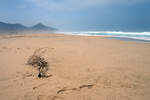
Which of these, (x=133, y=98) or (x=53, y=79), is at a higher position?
(x=53, y=79)

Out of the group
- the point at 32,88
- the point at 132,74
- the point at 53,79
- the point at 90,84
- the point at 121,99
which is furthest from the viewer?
the point at 132,74

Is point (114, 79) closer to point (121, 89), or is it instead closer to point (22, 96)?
point (121, 89)

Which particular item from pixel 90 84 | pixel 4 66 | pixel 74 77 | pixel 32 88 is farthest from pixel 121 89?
pixel 4 66

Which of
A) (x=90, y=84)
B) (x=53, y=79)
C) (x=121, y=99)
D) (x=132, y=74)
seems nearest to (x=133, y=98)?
(x=121, y=99)

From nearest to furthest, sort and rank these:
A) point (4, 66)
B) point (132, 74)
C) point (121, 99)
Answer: point (121, 99) < point (132, 74) < point (4, 66)

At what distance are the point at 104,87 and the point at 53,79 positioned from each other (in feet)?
3.97

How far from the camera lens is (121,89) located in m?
2.37

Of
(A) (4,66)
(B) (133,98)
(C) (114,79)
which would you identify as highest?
(A) (4,66)

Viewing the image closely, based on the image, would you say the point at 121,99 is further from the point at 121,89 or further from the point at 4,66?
the point at 4,66

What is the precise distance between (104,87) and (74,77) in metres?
0.79

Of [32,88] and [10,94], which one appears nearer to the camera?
[10,94]

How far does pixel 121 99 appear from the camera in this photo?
80.2 inches

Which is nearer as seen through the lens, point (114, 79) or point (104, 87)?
point (104, 87)

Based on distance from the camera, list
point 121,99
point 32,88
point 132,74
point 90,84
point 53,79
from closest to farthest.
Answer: point 121,99, point 32,88, point 90,84, point 53,79, point 132,74
